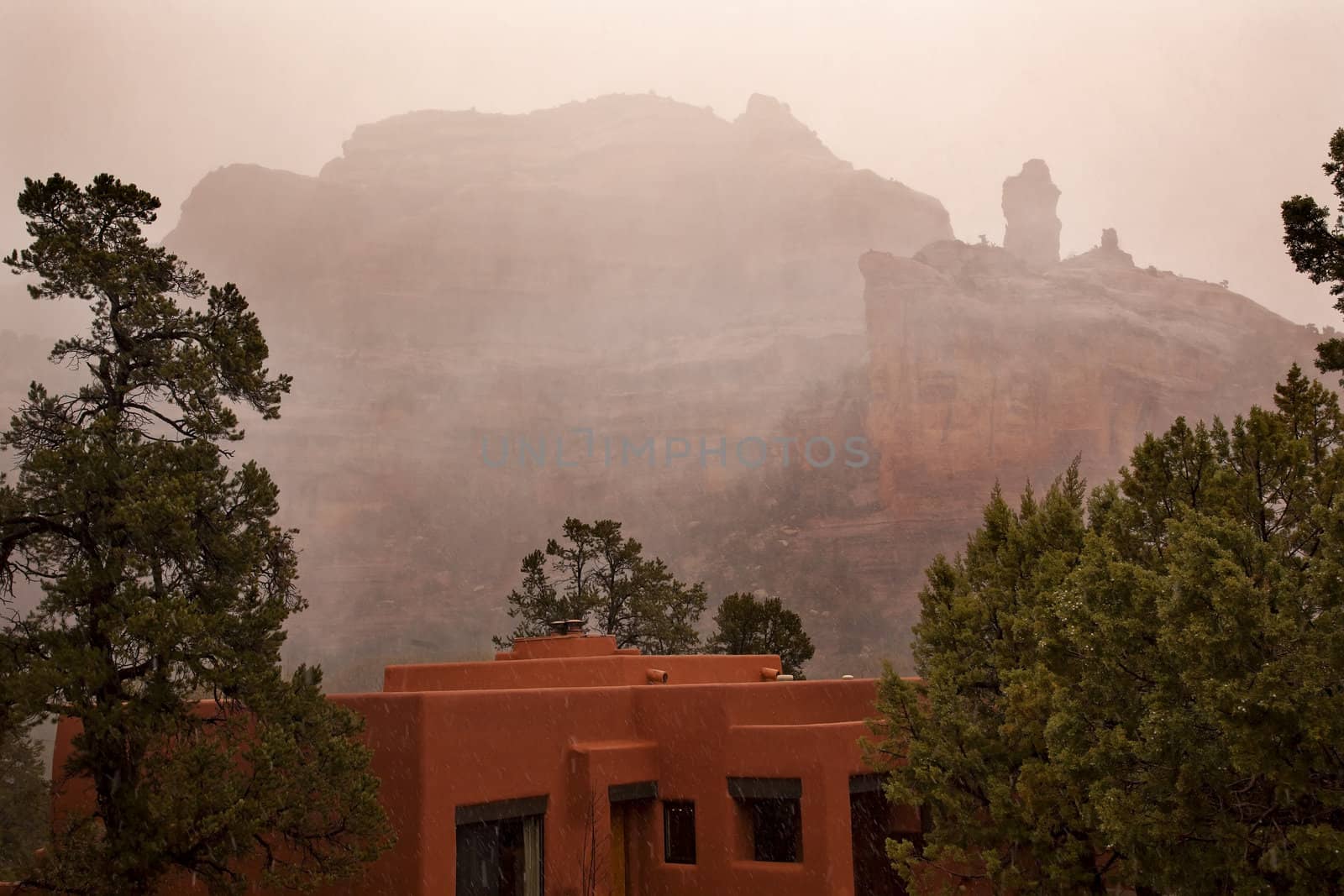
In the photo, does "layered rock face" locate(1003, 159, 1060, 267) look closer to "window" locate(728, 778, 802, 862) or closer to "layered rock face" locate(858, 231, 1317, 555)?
"layered rock face" locate(858, 231, 1317, 555)

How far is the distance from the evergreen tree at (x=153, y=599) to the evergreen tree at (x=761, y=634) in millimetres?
26051

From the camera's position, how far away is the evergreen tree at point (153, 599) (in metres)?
11.7

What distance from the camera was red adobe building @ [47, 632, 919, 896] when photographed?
48.1ft

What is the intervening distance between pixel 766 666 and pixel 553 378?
96.7 meters

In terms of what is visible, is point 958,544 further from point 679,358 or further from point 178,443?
point 178,443

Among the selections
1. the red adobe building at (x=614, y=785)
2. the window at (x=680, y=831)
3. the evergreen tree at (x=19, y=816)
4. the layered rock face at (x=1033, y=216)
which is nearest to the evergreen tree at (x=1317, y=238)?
the red adobe building at (x=614, y=785)

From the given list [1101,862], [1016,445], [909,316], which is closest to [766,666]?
[1101,862]

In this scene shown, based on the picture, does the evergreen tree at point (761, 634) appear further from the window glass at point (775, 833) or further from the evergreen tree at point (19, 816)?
the evergreen tree at point (19, 816)

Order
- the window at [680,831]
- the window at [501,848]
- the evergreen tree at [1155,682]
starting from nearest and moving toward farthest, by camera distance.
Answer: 1. the evergreen tree at [1155,682]
2. the window at [501,848]
3. the window at [680,831]

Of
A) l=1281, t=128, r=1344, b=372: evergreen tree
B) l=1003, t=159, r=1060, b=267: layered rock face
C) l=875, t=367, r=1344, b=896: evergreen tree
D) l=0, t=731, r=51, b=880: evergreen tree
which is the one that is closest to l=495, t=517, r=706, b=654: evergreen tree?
l=0, t=731, r=51, b=880: evergreen tree

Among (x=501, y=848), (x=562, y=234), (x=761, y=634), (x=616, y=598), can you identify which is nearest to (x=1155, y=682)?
(x=501, y=848)

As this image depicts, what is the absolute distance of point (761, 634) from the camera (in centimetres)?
3950

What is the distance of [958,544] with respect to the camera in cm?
7812

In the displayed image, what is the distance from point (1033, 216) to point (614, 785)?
103m
